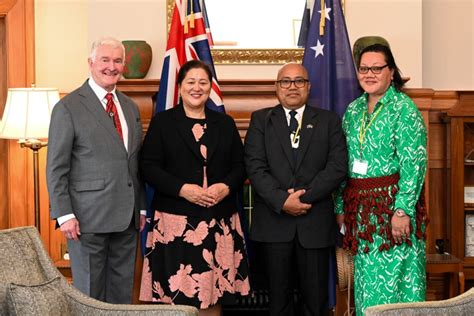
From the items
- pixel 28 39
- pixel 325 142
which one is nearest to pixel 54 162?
pixel 325 142

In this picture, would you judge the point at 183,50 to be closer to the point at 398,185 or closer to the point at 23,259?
the point at 398,185

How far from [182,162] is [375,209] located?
936 millimetres

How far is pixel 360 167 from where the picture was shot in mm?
3750

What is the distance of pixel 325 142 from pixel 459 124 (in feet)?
5.46

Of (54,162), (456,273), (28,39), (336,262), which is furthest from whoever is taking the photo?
(28,39)

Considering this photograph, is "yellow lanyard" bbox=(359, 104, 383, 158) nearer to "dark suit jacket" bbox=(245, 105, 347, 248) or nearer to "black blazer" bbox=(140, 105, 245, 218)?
"dark suit jacket" bbox=(245, 105, 347, 248)

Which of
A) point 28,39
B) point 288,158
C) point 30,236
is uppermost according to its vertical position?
point 28,39

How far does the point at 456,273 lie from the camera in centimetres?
495

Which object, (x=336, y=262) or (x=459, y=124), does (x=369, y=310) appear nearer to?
(x=336, y=262)

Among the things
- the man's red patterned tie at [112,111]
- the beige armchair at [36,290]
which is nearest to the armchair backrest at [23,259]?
the beige armchair at [36,290]

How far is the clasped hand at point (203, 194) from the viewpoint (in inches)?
146

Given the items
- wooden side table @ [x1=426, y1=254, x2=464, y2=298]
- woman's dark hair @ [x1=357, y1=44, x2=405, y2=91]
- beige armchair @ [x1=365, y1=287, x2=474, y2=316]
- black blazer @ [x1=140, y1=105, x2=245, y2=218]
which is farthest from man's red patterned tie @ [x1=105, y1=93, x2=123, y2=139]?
wooden side table @ [x1=426, y1=254, x2=464, y2=298]

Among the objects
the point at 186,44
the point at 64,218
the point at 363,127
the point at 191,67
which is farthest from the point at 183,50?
the point at 64,218

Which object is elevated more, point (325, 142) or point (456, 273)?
point (325, 142)
